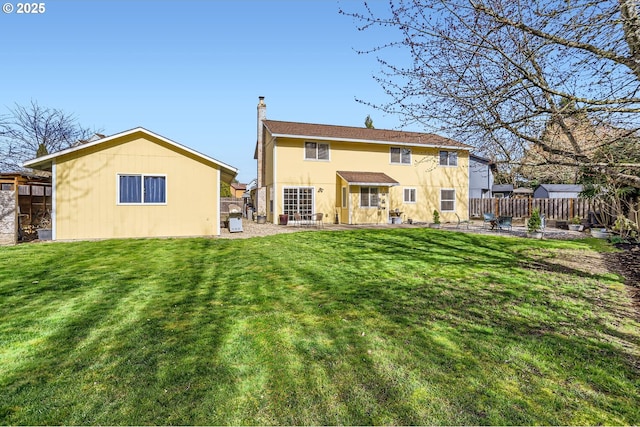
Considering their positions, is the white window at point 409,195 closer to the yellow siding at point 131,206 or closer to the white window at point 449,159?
the white window at point 449,159

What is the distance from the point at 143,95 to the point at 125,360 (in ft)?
48.2

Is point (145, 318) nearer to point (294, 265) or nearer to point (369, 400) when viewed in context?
point (369, 400)

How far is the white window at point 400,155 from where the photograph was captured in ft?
76.3

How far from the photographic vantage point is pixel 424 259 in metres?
9.48

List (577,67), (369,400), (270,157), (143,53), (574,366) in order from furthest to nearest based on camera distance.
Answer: (270,157) < (143,53) < (577,67) < (574,366) < (369,400)

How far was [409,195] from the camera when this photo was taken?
23.5 m

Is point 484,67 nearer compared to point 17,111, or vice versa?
point 484,67

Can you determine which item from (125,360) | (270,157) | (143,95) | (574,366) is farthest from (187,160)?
(574,366)

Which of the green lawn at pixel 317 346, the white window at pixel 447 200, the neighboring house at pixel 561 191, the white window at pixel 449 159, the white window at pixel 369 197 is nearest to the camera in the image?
the green lawn at pixel 317 346

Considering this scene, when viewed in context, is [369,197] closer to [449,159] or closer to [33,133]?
[449,159]

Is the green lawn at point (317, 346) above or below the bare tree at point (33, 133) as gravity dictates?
below

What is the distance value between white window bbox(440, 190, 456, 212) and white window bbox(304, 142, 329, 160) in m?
9.68

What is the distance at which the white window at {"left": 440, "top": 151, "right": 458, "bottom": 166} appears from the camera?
23.8 m

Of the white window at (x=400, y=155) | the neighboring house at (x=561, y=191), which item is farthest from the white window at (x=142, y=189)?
the neighboring house at (x=561, y=191)
